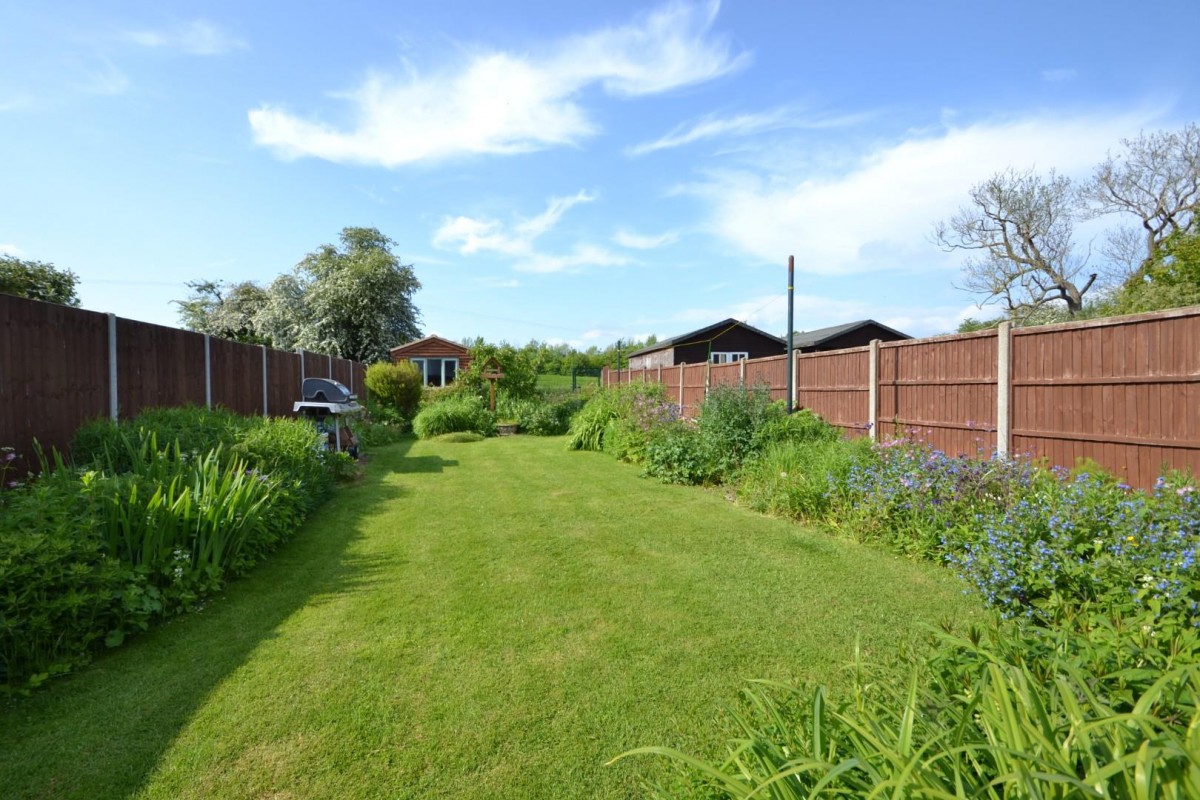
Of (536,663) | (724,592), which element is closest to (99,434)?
(536,663)

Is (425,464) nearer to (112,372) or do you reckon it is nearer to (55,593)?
(112,372)

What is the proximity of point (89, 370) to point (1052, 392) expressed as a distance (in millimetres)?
8689

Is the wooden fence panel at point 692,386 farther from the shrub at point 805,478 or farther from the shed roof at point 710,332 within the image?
the shed roof at point 710,332

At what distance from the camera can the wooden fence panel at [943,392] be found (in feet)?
18.2

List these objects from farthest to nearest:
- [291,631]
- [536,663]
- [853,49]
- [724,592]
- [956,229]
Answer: [956,229] → [853,49] → [724,592] → [291,631] → [536,663]

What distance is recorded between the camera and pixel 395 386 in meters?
16.3

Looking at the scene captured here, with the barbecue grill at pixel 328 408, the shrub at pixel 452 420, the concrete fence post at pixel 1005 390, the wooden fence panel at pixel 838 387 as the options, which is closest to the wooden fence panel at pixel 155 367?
the barbecue grill at pixel 328 408

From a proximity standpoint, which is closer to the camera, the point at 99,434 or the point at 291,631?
the point at 291,631

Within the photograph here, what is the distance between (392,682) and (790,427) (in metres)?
6.04

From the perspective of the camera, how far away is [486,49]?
22.6 ft

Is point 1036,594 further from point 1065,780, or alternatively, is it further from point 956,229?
point 956,229

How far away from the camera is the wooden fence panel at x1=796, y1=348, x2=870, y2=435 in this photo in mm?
7410

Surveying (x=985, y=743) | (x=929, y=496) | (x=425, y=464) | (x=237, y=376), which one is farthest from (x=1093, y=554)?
(x=237, y=376)

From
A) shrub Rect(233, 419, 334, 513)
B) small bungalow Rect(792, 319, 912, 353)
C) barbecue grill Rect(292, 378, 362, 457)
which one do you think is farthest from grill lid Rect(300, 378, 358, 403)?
small bungalow Rect(792, 319, 912, 353)
